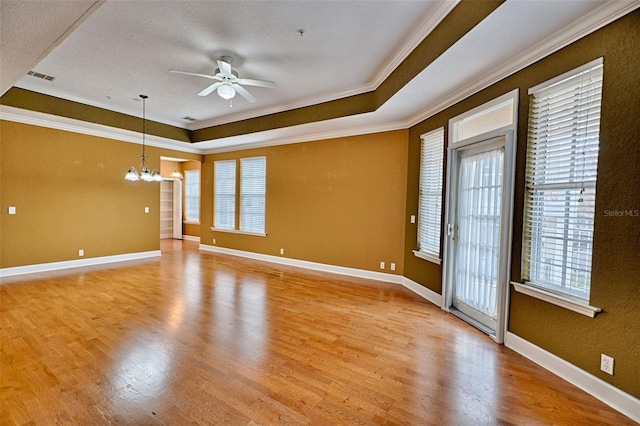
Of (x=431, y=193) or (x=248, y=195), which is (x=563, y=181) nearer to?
(x=431, y=193)

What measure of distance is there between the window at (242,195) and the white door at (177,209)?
2953mm

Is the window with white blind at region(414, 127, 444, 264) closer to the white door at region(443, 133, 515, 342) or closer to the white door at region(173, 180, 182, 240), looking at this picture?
the white door at region(443, 133, 515, 342)

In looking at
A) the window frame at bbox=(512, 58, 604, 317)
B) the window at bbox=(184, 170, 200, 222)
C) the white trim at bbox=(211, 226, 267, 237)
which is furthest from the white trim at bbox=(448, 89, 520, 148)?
the window at bbox=(184, 170, 200, 222)

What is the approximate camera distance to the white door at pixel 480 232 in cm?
294

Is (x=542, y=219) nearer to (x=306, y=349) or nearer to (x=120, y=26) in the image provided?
(x=306, y=349)

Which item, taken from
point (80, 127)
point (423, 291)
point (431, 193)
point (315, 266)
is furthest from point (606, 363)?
point (80, 127)

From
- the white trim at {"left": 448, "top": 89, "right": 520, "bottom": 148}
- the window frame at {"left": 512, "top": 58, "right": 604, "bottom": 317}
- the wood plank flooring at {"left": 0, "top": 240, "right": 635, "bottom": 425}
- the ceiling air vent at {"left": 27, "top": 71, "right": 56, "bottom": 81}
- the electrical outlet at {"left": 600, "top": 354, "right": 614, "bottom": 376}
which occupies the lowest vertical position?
the wood plank flooring at {"left": 0, "top": 240, "right": 635, "bottom": 425}

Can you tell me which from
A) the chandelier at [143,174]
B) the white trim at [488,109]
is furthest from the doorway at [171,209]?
the white trim at [488,109]

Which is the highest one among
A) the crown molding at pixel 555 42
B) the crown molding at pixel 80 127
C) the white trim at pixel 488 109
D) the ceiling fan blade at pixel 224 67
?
the ceiling fan blade at pixel 224 67

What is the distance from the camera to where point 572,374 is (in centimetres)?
230

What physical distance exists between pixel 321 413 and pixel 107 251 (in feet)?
20.6

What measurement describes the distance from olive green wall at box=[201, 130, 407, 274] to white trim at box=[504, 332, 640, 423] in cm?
244

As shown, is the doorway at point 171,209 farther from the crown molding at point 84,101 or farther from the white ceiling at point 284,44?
the white ceiling at point 284,44

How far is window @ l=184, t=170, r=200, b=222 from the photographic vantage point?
32.0 ft
